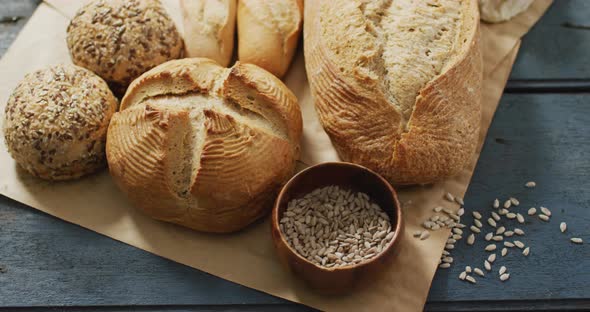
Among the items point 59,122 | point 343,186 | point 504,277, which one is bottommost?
point 504,277

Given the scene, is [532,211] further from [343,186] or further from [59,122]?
[59,122]

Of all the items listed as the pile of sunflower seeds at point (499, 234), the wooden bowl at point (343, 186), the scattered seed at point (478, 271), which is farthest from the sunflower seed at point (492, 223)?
the wooden bowl at point (343, 186)

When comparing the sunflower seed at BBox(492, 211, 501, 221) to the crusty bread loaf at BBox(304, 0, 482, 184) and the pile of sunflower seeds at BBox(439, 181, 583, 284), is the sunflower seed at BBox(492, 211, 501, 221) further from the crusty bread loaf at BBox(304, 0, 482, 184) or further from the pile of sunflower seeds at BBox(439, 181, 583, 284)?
Answer: the crusty bread loaf at BBox(304, 0, 482, 184)

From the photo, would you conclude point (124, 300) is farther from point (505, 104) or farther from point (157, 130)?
point (505, 104)

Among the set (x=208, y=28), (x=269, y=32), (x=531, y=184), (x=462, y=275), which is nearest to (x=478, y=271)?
(x=462, y=275)

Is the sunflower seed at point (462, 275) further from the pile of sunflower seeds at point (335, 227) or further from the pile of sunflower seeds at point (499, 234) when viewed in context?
the pile of sunflower seeds at point (335, 227)
